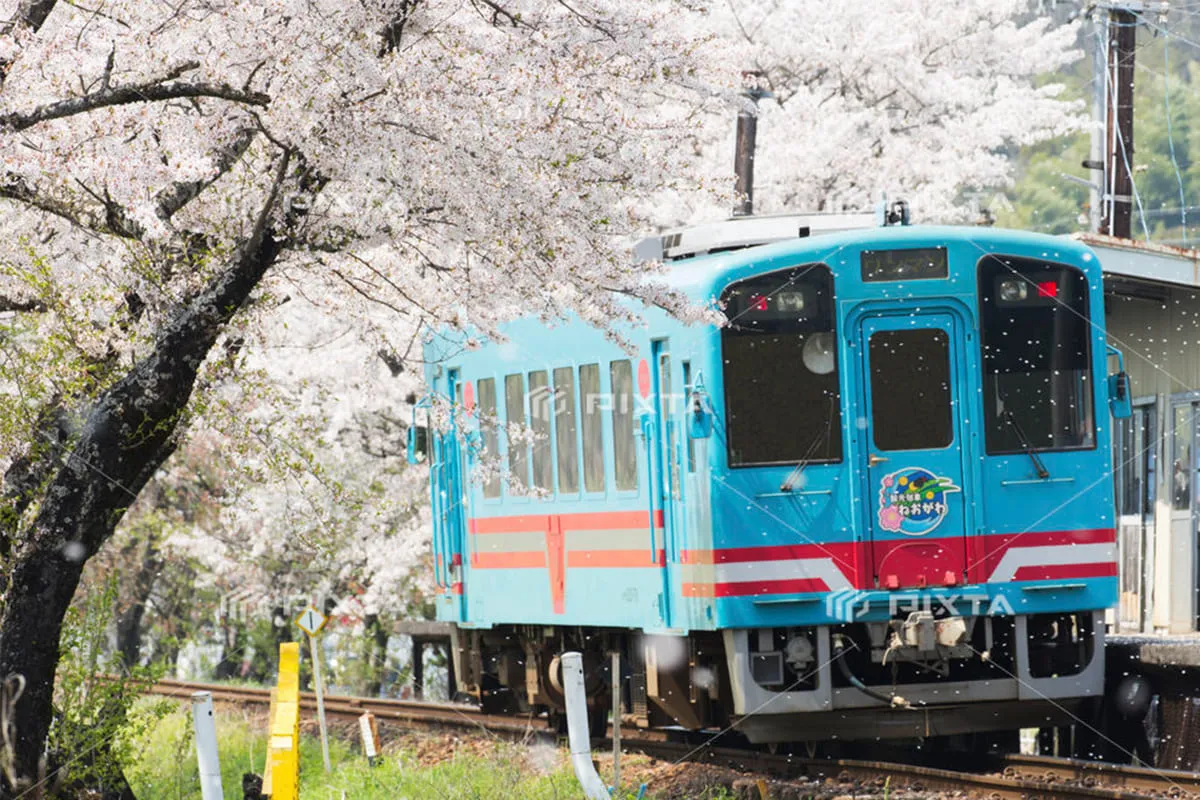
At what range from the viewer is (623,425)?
40.1 ft

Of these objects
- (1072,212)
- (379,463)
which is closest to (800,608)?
(379,463)

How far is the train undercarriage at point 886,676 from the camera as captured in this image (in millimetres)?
11039

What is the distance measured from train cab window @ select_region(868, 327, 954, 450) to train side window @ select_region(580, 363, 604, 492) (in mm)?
2096

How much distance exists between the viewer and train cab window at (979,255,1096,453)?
11234 millimetres

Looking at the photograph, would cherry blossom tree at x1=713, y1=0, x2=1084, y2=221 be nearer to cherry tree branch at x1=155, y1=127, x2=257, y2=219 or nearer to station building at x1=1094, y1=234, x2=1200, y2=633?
station building at x1=1094, y1=234, x2=1200, y2=633

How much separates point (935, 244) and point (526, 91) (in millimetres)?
3098

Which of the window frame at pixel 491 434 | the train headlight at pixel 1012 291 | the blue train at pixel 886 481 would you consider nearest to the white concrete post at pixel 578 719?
the blue train at pixel 886 481

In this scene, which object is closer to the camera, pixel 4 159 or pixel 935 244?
pixel 4 159

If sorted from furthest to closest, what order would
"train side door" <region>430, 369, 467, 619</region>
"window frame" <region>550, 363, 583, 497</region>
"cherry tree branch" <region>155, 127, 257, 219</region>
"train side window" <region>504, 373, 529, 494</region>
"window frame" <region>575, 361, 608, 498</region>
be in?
"train side door" <region>430, 369, 467, 619</region>
"train side window" <region>504, 373, 529, 494</region>
"window frame" <region>550, 363, 583, 497</region>
"window frame" <region>575, 361, 608, 498</region>
"cherry tree branch" <region>155, 127, 257, 219</region>

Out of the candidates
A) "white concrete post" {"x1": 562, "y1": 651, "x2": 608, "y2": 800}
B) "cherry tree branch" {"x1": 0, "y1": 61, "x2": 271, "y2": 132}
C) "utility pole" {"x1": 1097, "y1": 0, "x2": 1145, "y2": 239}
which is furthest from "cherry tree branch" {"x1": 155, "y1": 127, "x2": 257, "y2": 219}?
"utility pole" {"x1": 1097, "y1": 0, "x2": 1145, "y2": 239}

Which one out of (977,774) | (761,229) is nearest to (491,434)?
(761,229)

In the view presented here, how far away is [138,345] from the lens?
10680mm

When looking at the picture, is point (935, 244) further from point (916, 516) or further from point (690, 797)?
point (690, 797)

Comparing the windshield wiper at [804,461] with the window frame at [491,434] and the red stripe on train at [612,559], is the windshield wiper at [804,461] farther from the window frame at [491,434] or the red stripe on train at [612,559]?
the window frame at [491,434]
